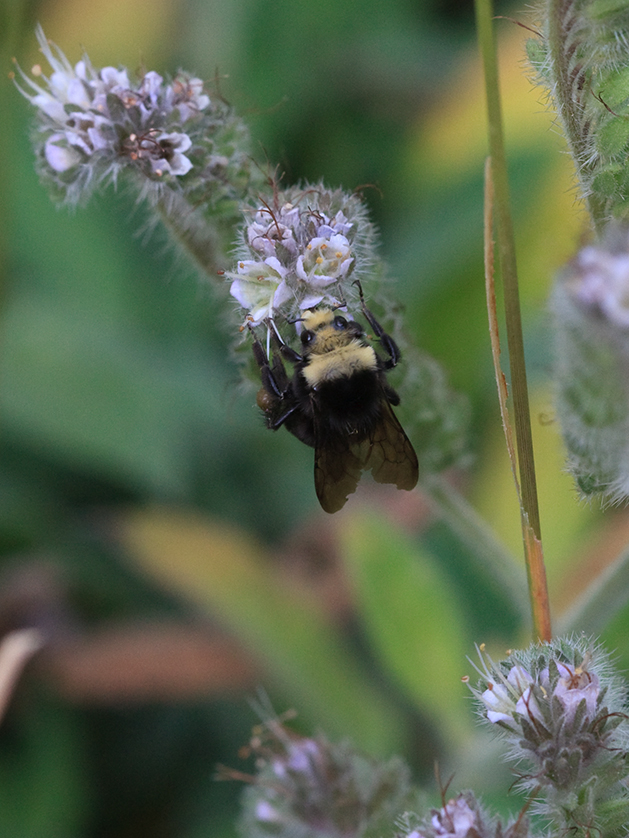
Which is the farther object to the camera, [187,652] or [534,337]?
[534,337]

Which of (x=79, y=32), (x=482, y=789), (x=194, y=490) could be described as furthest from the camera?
(x=79, y=32)

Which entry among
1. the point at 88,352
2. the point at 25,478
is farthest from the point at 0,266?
the point at 25,478

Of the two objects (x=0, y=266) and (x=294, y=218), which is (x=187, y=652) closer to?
(x=0, y=266)

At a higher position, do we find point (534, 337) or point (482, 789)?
point (534, 337)

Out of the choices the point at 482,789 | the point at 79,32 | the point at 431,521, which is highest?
the point at 79,32

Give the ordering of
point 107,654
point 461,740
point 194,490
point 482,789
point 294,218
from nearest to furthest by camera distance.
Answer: point 294,218, point 482,789, point 461,740, point 107,654, point 194,490

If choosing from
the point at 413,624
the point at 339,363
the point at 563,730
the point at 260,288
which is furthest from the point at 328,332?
the point at 413,624

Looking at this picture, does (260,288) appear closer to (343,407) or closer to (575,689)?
(343,407)
